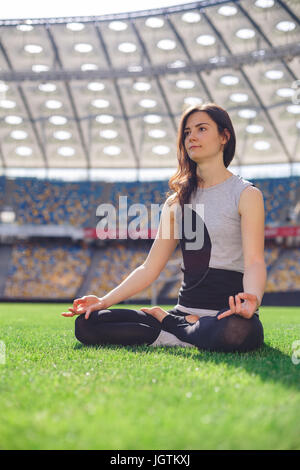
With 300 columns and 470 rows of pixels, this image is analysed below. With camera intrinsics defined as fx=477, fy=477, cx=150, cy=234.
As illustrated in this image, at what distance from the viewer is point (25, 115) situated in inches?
947

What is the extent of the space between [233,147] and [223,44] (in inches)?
683

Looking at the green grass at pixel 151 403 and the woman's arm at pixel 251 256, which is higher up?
the woman's arm at pixel 251 256

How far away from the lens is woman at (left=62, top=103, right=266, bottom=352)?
3.65m

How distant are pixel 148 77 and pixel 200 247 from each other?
18.3 metres

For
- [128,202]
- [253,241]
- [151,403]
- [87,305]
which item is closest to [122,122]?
[128,202]

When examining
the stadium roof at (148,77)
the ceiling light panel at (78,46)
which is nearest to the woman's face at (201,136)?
the stadium roof at (148,77)

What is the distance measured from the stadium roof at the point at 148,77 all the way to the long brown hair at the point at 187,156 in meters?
15.3

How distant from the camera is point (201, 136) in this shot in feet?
12.4

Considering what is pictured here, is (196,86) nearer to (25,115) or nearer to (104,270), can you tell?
(25,115)

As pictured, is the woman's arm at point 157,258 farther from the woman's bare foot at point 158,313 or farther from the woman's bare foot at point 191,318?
the woman's bare foot at point 191,318

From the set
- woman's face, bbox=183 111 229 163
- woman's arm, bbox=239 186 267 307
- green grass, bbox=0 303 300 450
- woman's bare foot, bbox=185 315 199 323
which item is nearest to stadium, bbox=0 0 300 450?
green grass, bbox=0 303 300 450

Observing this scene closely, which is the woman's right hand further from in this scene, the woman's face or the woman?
the woman's face

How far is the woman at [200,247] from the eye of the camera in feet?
12.0

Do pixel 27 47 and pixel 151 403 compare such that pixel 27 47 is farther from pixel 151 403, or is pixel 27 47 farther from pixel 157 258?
pixel 151 403
